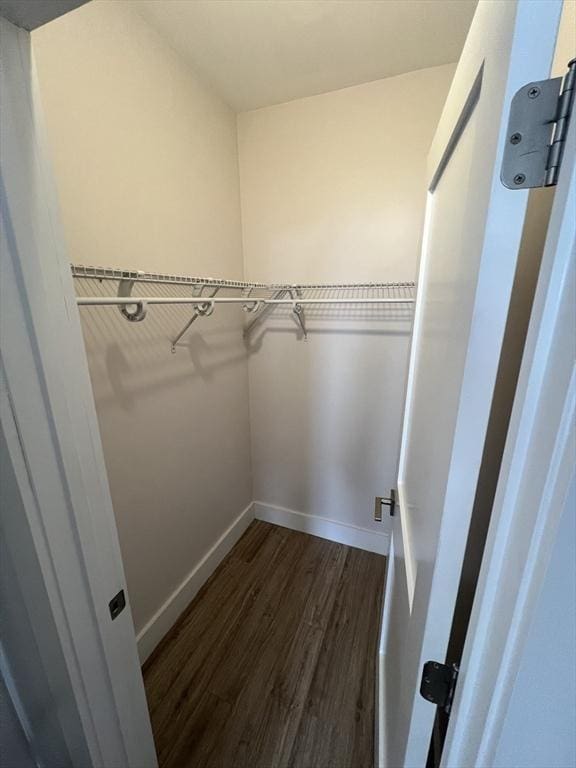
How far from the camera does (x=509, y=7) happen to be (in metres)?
0.34

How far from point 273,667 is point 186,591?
55cm

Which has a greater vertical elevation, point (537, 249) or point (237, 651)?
point (537, 249)

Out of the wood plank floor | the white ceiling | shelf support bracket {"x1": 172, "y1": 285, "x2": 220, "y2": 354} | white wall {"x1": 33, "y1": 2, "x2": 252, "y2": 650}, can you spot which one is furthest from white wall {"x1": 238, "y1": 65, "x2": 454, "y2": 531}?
shelf support bracket {"x1": 172, "y1": 285, "x2": 220, "y2": 354}

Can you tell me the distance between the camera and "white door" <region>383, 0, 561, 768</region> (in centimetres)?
34

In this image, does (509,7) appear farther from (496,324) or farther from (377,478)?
(377,478)

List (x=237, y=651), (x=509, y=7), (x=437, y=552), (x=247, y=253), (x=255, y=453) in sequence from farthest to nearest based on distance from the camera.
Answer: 1. (x=255, y=453)
2. (x=247, y=253)
3. (x=237, y=651)
4. (x=437, y=552)
5. (x=509, y=7)

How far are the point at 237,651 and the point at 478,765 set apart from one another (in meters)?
1.37

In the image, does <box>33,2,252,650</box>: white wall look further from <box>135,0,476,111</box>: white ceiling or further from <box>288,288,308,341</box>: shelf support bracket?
<box>288,288,308,341</box>: shelf support bracket

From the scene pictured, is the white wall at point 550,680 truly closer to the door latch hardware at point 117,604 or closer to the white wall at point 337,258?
the door latch hardware at point 117,604

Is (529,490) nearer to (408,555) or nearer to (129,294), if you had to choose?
(408,555)

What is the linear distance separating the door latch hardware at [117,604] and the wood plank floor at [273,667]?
2.91 ft

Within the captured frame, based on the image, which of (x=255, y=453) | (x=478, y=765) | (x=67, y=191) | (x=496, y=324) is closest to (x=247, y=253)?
(x=67, y=191)

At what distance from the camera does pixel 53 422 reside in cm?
57

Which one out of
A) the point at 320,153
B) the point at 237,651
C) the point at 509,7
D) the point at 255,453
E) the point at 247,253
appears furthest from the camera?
the point at 255,453
